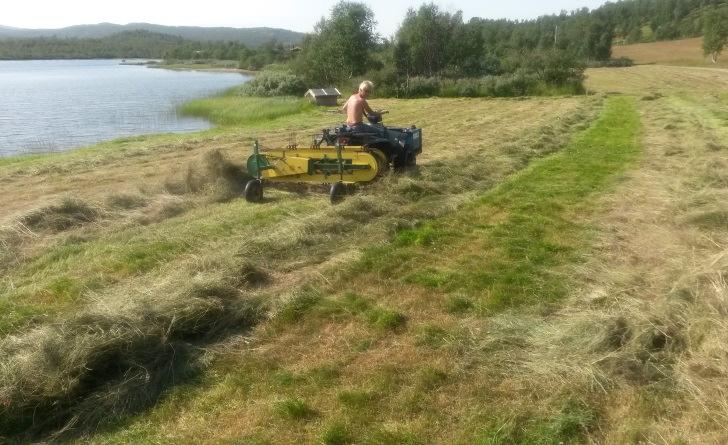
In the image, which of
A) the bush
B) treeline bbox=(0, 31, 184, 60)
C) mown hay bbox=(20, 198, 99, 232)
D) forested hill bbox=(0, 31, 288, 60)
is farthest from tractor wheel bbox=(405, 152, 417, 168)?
treeline bbox=(0, 31, 184, 60)

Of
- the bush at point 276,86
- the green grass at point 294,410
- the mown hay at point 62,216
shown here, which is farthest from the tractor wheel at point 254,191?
the bush at point 276,86

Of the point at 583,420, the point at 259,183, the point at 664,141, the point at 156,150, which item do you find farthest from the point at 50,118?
the point at 583,420

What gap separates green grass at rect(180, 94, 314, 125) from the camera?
26.8 metres

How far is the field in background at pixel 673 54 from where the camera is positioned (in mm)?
58500

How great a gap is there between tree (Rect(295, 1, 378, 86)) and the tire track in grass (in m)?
31.5

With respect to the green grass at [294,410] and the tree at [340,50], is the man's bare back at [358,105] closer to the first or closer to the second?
the green grass at [294,410]

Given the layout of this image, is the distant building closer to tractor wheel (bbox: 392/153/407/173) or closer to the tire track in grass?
the tire track in grass

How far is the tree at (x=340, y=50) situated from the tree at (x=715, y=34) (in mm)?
34133

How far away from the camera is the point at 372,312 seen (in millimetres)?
5043

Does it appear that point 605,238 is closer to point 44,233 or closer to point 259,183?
point 259,183

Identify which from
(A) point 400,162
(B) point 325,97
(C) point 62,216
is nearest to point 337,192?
(A) point 400,162

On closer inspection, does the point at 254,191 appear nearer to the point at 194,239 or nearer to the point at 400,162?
the point at 194,239

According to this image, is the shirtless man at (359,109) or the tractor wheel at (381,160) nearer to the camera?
the tractor wheel at (381,160)

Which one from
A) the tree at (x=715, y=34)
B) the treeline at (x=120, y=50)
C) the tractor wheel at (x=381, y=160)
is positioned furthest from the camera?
the treeline at (x=120, y=50)
